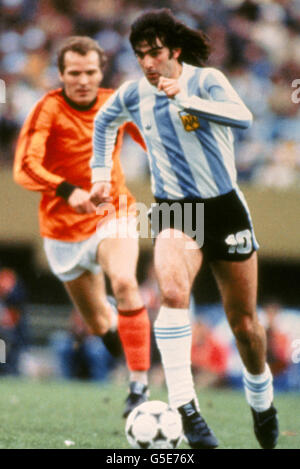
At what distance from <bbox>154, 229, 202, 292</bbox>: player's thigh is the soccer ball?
1.90 ft

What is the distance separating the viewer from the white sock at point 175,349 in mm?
4070

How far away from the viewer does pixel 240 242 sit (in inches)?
174

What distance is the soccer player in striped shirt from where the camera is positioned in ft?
13.5

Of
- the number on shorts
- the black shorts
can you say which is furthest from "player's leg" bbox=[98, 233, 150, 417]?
the number on shorts

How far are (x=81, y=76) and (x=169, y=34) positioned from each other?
1.49 meters

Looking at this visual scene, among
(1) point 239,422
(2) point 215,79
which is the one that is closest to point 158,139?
(2) point 215,79

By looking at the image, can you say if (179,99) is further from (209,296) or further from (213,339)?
(209,296)

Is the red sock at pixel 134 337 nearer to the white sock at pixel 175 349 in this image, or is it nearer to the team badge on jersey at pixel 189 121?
the white sock at pixel 175 349

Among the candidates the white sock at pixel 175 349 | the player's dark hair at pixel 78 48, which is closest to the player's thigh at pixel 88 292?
the player's dark hair at pixel 78 48

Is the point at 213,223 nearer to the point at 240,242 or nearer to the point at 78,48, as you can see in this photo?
the point at 240,242

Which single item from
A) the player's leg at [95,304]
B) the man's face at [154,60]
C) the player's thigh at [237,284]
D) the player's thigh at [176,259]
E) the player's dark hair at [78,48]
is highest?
the man's face at [154,60]

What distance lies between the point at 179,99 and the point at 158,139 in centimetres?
47

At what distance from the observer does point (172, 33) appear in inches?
172

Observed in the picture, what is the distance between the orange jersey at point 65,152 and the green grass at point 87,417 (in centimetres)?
122
